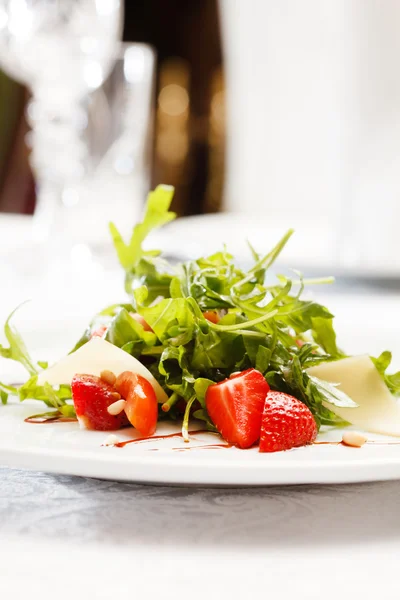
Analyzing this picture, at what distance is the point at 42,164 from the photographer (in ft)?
7.70

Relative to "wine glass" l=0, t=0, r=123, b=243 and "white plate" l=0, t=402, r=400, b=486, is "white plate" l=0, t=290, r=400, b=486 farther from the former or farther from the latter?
"wine glass" l=0, t=0, r=123, b=243

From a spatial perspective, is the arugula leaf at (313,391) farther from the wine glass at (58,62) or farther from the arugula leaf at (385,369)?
the wine glass at (58,62)

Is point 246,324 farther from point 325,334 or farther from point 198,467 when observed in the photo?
point 198,467

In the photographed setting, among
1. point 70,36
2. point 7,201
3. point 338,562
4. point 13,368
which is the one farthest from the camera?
point 7,201

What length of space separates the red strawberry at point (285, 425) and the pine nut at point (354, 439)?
0.13 ft

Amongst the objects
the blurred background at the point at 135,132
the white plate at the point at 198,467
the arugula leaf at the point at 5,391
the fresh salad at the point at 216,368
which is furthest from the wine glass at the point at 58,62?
the white plate at the point at 198,467

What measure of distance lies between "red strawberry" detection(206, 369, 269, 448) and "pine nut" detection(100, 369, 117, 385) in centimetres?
13

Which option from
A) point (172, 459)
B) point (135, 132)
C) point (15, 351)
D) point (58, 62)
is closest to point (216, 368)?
point (15, 351)

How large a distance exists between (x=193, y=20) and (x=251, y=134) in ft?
3.66

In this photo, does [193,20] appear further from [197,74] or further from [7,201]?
[7,201]

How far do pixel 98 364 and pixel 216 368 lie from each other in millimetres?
168

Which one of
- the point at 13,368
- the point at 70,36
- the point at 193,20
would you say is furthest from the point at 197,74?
the point at 13,368

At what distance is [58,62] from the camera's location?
234 cm

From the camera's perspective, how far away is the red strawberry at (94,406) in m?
0.96
